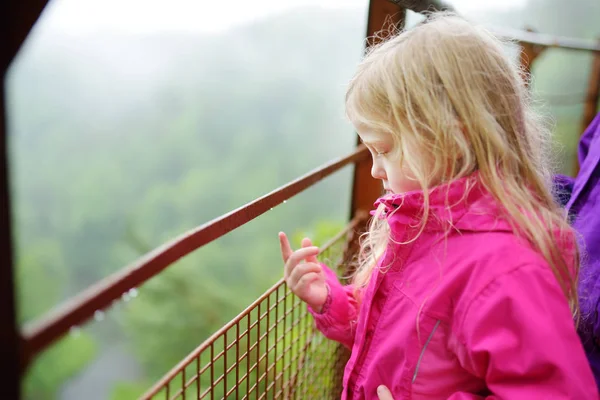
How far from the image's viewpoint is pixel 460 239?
875 mm

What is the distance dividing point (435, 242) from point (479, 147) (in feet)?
0.53

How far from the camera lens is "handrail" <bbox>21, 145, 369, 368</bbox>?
1.62 feet

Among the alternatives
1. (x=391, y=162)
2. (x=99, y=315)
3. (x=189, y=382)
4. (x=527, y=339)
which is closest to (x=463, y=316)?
(x=527, y=339)

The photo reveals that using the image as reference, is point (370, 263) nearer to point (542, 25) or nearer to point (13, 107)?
point (13, 107)

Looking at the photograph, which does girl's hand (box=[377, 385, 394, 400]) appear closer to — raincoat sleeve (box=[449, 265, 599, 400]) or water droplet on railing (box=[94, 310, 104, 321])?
raincoat sleeve (box=[449, 265, 599, 400])

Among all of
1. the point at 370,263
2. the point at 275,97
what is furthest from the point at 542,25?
the point at 275,97

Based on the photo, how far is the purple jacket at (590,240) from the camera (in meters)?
1.04

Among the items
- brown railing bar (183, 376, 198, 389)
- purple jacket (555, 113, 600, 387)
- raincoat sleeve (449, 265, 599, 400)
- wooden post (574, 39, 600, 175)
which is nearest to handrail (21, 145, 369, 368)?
brown railing bar (183, 376, 198, 389)

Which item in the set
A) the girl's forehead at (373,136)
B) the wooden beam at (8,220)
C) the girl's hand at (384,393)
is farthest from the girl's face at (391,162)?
the wooden beam at (8,220)

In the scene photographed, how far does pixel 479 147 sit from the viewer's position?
2.93ft

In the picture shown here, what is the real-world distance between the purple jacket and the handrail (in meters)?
0.60

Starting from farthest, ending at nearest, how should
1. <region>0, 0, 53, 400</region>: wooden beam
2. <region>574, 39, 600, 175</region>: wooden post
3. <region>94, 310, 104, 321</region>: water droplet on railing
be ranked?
<region>574, 39, 600, 175</region>: wooden post, <region>94, 310, 104, 321</region>: water droplet on railing, <region>0, 0, 53, 400</region>: wooden beam

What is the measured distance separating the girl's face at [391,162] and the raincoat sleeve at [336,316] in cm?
27

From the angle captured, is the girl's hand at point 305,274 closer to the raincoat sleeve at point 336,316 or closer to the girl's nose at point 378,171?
the raincoat sleeve at point 336,316
